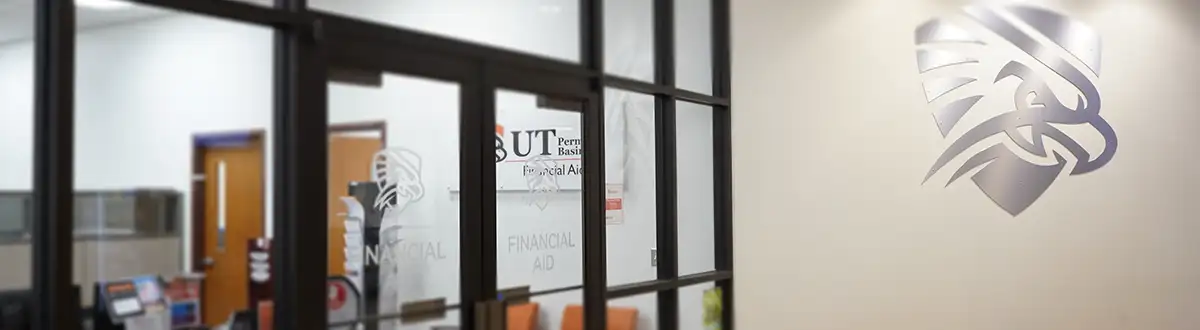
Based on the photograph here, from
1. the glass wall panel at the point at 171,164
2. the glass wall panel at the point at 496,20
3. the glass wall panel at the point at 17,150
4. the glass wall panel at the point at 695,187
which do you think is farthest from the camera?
the glass wall panel at the point at 695,187

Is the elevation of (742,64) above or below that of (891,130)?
above

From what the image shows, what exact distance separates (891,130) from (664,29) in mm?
1462

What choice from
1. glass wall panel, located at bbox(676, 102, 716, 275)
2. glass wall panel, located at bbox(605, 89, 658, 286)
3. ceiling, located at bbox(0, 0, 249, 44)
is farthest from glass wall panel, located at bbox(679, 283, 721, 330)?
ceiling, located at bbox(0, 0, 249, 44)

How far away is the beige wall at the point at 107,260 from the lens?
2705 mm

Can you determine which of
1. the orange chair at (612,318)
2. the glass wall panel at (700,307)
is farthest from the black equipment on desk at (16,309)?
the glass wall panel at (700,307)

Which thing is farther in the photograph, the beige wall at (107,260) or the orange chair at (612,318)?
the orange chair at (612,318)

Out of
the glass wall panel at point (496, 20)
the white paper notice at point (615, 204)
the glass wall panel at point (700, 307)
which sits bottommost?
the glass wall panel at point (700, 307)

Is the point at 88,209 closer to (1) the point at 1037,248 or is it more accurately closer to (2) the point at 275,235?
(2) the point at 275,235

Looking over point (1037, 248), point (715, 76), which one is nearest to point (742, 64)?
point (715, 76)

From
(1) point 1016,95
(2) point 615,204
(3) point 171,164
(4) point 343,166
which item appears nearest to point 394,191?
(4) point 343,166

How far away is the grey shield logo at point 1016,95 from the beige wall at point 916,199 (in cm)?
7

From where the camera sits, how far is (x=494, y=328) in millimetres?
4199

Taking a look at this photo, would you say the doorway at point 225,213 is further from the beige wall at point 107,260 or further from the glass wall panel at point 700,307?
the glass wall panel at point 700,307

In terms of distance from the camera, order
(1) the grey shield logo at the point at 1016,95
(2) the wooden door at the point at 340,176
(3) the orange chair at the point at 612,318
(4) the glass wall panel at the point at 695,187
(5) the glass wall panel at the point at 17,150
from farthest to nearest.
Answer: (4) the glass wall panel at the point at 695,187 < (1) the grey shield logo at the point at 1016,95 < (3) the orange chair at the point at 612,318 < (2) the wooden door at the point at 340,176 < (5) the glass wall panel at the point at 17,150
